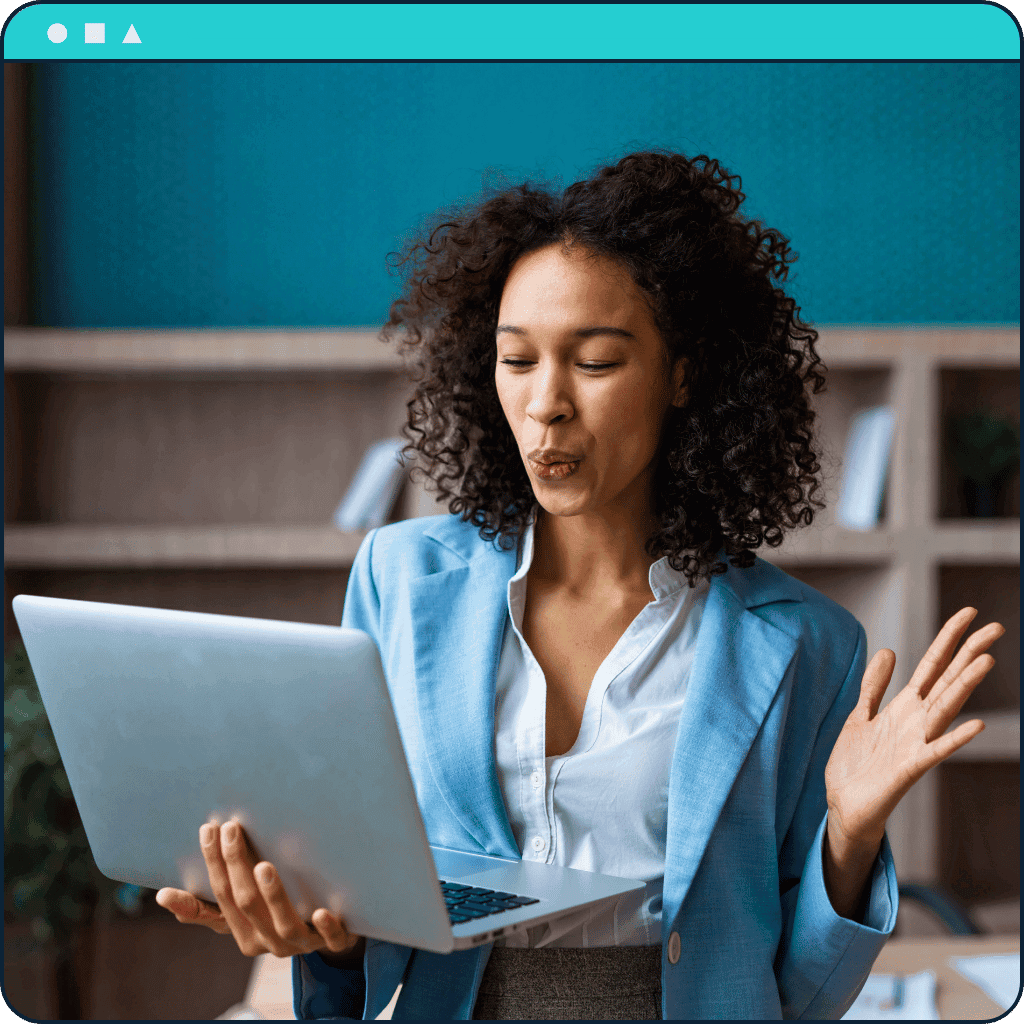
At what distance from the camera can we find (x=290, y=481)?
280cm

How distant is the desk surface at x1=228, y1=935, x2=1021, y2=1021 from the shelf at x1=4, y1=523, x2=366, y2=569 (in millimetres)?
1083

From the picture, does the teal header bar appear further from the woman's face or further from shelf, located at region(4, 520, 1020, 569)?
shelf, located at region(4, 520, 1020, 569)

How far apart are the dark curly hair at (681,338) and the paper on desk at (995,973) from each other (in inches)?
31.2

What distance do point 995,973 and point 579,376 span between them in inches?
46.1

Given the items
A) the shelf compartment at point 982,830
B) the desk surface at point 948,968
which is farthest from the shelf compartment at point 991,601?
the desk surface at point 948,968

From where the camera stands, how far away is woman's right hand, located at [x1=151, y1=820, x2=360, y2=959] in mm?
816

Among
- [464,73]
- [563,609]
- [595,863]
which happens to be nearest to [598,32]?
[563,609]

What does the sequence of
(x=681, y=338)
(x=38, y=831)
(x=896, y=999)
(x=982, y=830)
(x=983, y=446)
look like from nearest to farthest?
(x=681, y=338) → (x=896, y=999) → (x=38, y=831) → (x=983, y=446) → (x=982, y=830)

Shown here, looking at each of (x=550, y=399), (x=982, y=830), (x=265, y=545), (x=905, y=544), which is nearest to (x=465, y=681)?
(x=550, y=399)

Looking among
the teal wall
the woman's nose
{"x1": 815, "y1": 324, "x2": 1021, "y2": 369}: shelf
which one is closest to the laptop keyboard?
the woman's nose

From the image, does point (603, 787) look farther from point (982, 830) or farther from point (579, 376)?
point (982, 830)

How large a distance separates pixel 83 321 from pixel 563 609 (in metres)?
2.03

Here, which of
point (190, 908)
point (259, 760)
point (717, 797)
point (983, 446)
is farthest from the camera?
point (983, 446)

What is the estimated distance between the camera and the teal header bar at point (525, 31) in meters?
0.97
